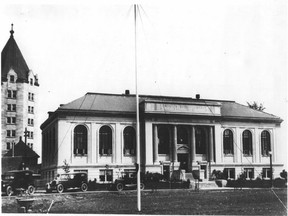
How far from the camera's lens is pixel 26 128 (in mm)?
20250

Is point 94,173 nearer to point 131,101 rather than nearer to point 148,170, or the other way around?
point 148,170

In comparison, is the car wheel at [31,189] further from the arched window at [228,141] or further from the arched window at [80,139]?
the arched window at [228,141]

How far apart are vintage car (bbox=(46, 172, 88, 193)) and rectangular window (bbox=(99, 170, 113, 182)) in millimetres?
713

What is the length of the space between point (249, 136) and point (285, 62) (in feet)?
14.9

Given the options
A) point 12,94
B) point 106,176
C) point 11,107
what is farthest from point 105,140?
point 12,94

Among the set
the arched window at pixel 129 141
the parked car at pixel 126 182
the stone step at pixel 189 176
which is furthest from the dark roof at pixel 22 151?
the stone step at pixel 189 176

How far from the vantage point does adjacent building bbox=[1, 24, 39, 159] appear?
1906 cm

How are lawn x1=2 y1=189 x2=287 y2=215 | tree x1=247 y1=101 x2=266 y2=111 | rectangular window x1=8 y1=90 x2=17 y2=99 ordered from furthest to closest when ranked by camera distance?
rectangular window x1=8 y1=90 x2=17 y2=99 < tree x1=247 y1=101 x2=266 y2=111 < lawn x1=2 y1=189 x2=287 y2=215

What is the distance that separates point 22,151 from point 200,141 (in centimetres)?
779

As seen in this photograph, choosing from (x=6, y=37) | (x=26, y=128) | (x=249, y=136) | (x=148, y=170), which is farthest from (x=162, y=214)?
(x=6, y=37)

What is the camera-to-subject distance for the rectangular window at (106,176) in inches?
806

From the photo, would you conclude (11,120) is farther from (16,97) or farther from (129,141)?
(129,141)

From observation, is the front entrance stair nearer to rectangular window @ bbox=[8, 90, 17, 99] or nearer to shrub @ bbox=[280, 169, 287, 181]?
shrub @ bbox=[280, 169, 287, 181]

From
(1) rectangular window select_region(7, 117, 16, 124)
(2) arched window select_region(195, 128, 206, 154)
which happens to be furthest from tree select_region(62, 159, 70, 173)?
(2) arched window select_region(195, 128, 206, 154)
